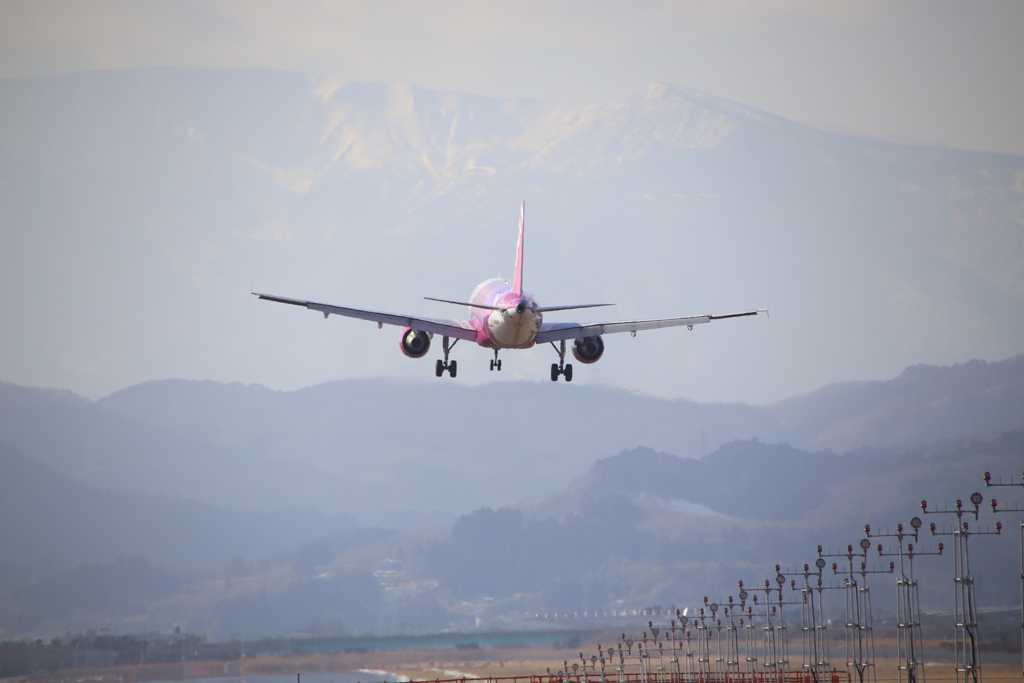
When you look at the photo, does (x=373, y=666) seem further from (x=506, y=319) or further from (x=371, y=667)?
(x=506, y=319)

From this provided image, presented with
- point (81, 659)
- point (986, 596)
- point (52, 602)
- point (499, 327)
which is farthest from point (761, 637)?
point (499, 327)

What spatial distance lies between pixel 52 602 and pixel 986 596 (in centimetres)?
15667

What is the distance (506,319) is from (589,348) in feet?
27.3

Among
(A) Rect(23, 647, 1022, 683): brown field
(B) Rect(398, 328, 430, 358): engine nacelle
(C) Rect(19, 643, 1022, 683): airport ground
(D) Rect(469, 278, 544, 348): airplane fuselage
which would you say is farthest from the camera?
(A) Rect(23, 647, 1022, 683): brown field

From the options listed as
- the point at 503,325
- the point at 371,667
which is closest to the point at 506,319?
the point at 503,325

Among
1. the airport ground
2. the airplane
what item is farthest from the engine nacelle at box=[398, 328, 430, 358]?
the airport ground

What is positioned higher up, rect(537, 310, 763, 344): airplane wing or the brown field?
rect(537, 310, 763, 344): airplane wing

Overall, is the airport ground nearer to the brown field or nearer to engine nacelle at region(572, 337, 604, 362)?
the brown field

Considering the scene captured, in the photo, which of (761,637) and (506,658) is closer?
(506,658)

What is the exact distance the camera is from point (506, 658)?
171 meters

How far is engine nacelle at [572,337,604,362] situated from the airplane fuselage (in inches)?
152

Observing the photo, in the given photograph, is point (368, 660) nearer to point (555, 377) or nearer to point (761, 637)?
point (761, 637)

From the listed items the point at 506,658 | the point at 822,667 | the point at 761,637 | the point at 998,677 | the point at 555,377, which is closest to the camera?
the point at 555,377

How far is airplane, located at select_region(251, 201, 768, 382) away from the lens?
6188 cm
